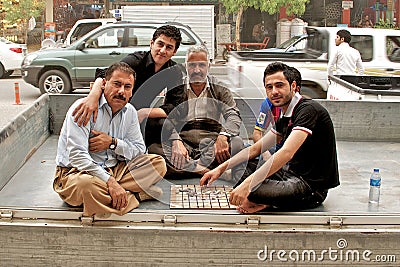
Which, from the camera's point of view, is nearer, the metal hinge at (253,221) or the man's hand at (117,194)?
the metal hinge at (253,221)

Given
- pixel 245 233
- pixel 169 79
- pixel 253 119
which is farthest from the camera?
pixel 253 119

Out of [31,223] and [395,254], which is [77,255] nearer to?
[31,223]

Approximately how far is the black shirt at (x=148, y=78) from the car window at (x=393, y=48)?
22.1ft

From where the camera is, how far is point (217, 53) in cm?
1948

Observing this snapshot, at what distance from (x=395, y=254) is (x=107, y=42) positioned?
10.0 m

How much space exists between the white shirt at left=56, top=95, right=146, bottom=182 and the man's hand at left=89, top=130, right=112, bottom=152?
41mm

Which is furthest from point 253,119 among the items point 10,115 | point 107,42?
point 107,42

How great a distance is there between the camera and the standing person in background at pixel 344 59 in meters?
9.02

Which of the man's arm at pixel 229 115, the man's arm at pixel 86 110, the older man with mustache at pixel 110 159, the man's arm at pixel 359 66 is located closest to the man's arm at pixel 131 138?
the older man with mustache at pixel 110 159

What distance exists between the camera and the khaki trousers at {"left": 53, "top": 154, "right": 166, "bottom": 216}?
331 centimetres

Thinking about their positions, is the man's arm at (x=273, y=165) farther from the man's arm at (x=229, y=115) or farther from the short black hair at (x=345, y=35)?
the short black hair at (x=345, y=35)

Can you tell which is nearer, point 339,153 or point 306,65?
point 339,153

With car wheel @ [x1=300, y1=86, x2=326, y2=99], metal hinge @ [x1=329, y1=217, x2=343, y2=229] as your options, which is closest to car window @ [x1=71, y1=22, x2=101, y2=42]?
car wheel @ [x1=300, y1=86, x2=326, y2=99]

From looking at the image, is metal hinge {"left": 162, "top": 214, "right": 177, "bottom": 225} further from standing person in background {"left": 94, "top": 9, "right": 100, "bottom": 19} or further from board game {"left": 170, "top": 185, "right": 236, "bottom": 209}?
standing person in background {"left": 94, "top": 9, "right": 100, "bottom": 19}
